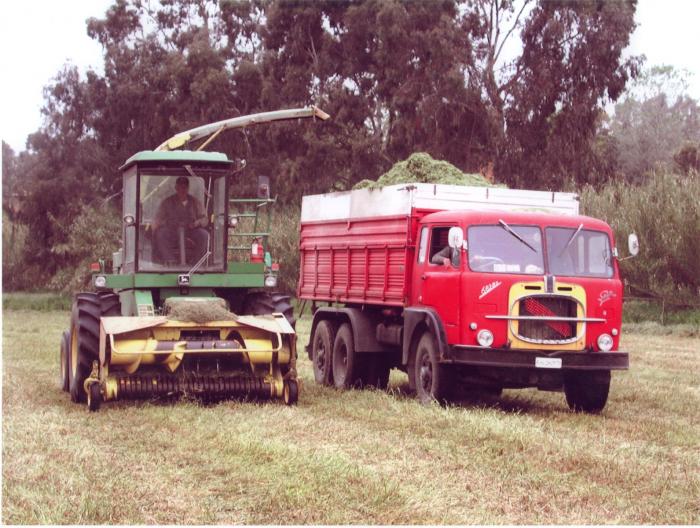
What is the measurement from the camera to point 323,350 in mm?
17516

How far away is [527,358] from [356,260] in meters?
3.96

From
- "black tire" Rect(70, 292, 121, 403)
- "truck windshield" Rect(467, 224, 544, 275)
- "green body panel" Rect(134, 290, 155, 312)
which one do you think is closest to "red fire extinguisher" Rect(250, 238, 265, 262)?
"green body panel" Rect(134, 290, 155, 312)

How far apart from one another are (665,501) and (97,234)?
3929cm

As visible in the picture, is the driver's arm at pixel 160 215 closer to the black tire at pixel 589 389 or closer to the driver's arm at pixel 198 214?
the driver's arm at pixel 198 214

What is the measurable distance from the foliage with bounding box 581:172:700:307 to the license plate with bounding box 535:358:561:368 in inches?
716

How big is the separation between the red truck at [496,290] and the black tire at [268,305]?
1387 millimetres

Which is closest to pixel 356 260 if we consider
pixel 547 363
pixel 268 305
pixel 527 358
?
pixel 268 305

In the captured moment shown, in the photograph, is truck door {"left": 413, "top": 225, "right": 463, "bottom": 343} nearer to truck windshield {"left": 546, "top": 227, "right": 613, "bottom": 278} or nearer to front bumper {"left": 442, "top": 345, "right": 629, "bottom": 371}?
front bumper {"left": 442, "top": 345, "right": 629, "bottom": 371}

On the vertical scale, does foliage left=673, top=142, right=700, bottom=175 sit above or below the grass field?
above

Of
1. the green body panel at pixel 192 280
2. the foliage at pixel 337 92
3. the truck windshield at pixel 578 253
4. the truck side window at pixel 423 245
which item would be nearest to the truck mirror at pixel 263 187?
the green body panel at pixel 192 280

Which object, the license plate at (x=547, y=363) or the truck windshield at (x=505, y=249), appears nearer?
the license plate at (x=547, y=363)

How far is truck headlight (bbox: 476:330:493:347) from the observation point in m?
13.0

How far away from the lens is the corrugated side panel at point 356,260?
589 inches

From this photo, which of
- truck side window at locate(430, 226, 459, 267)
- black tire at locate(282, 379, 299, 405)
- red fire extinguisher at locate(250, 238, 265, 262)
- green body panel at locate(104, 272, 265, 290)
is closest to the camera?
black tire at locate(282, 379, 299, 405)
